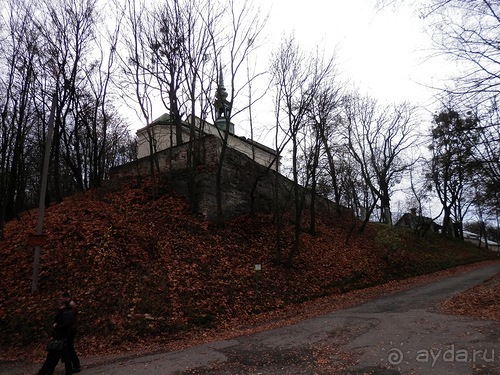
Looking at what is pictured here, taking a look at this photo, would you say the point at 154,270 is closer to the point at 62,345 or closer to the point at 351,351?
the point at 62,345

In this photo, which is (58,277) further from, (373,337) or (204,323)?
(373,337)

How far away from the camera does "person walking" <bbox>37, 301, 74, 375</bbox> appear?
6.90 metres

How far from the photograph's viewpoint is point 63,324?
711cm

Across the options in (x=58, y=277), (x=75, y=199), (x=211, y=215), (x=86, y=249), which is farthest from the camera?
(x=75, y=199)

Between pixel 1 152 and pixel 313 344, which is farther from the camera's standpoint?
pixel 1 152

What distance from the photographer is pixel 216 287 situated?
12.2 meters

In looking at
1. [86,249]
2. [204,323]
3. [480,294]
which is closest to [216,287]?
[204,323]

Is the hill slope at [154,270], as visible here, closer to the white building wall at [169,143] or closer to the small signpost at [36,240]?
the small signpost at [36,240]

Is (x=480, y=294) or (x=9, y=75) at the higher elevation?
(x=9, y=75)

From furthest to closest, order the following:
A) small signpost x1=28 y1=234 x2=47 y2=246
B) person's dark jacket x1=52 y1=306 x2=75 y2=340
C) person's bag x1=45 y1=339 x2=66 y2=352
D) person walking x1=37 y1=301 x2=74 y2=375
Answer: small signpost x1=28 y1=234 x2=47 y2=246 < person's dark jacket x1=52 y1=306 x2=75 y2=340 < person walking x1=37 y1=301 x2=74 y2=375 < person's bag x1=45 y1=339 x2=66 y2=352

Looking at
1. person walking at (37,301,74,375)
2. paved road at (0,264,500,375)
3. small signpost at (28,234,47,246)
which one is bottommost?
paved road at (0,264,500,375)

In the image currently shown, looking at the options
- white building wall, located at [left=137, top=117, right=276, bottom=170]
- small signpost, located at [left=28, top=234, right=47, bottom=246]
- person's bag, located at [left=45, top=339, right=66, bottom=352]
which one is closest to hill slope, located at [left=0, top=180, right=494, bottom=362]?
small signpost, located at [left=28, top=234, right=47, bottom=246]

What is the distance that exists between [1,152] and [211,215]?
11.7m

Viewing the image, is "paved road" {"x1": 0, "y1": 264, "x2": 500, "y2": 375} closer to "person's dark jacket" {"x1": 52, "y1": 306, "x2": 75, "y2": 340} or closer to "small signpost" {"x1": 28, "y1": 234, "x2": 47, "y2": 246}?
"person's dark jacket" {"x1": 52, "y1": 306, "x2": 75, "y2": 340}
